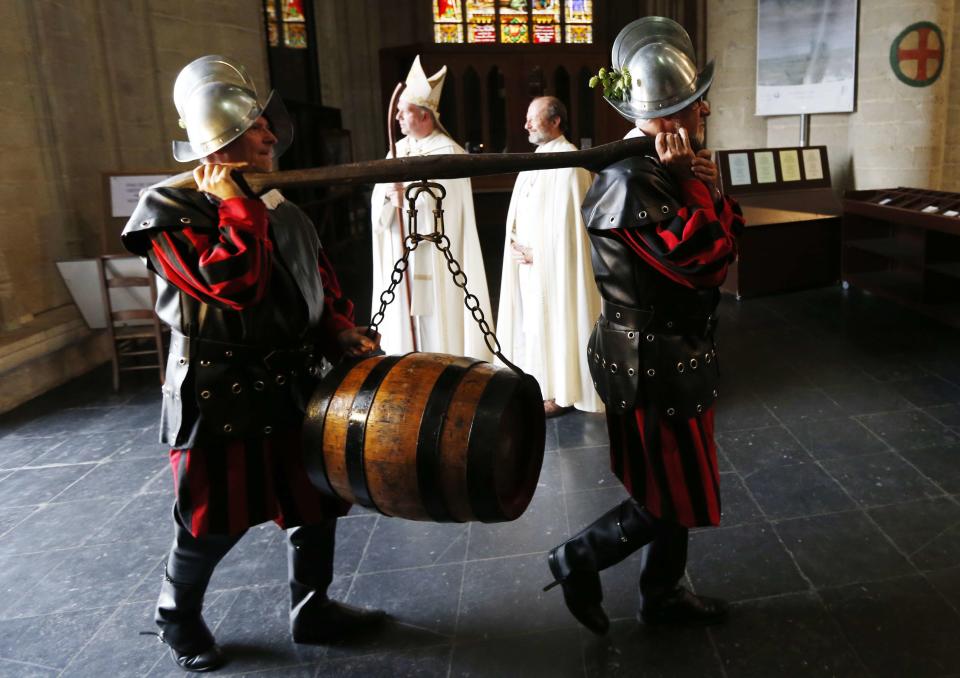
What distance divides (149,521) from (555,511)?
1.78 meters

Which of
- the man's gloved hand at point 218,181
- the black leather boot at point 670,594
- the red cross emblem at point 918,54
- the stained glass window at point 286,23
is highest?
the stained glass window at point 286,23

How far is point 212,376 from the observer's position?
193 cm

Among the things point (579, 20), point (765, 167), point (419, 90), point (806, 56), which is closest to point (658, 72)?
point (419, 90)

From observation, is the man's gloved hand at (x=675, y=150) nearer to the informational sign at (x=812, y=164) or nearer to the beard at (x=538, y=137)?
the beard at (x=538, y=137)

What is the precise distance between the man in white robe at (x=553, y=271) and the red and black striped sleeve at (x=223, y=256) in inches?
97.5

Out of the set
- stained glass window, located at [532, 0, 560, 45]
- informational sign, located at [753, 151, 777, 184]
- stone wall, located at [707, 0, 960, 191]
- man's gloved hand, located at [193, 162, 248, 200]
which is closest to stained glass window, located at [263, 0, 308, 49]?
stained glass window, located at [532, 0, 560, 45]

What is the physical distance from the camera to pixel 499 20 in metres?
11.7

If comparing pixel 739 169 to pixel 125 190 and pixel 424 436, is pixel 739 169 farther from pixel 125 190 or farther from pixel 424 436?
pixel 424 436

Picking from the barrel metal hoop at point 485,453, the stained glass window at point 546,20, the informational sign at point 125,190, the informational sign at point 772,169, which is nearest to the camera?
the barrel metal hoop at point 485,453

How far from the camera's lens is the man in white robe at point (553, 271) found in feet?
13.4

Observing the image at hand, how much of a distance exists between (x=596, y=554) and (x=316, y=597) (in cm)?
89

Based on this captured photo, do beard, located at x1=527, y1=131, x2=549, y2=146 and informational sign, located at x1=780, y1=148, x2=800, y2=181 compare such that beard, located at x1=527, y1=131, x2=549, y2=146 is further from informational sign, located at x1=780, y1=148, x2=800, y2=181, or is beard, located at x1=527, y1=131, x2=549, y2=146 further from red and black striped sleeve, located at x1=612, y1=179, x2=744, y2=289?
informational sign, located at x1=780, y1=148, x2=800, y2=181

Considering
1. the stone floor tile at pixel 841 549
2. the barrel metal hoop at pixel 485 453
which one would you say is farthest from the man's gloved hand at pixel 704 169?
the stone floor tile at pixel 841 549

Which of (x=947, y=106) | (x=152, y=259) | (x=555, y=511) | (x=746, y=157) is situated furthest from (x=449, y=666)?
(x=947, y=106)
